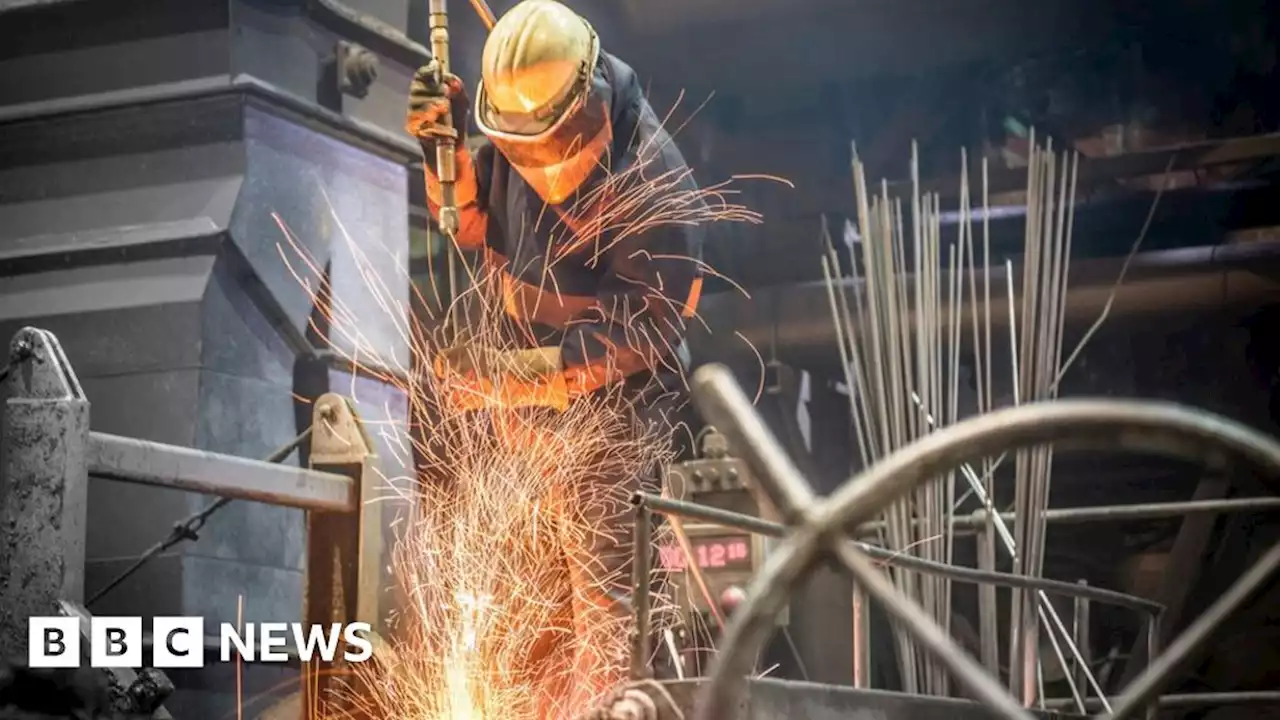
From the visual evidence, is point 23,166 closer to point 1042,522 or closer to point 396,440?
point 396,440

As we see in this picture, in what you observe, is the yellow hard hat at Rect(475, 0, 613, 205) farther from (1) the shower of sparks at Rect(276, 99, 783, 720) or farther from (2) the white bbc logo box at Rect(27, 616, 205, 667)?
(2) the white bbc logo box at Rect(27, 616, 205, 667)

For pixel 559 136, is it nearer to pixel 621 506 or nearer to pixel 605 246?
pixel 605 246

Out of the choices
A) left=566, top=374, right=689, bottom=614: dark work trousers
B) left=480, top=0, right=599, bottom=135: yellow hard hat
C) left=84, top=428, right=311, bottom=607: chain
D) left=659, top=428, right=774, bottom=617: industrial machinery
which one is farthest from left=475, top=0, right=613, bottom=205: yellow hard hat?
left=659, top=428, right=774, bottom=617: industrial machinery

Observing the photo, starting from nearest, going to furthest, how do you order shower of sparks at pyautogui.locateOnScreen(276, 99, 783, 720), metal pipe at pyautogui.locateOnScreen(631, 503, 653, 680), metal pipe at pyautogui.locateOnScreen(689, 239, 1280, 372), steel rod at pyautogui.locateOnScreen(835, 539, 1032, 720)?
1. steel rod at pyautogui.locateOnScreen(835, 539, 1032, 720)
2. metal pipe at pyautogui.locateOnScreen(631, 503, 653, 680)
3. shower of sparks at pyautogui.locateOnScreen(276, 99, 783, 720)
4. metal pipe at pyautogui.locateOnScreen(689, 239, 1280, 372)

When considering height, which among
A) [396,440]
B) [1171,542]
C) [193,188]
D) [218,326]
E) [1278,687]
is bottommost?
[1278,687]

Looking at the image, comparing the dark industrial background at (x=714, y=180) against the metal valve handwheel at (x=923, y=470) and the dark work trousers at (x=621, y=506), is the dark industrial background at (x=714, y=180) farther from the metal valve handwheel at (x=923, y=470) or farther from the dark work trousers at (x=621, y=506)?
the metal valve handwheel at (x=923, y=470)

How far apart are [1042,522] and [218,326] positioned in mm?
2438

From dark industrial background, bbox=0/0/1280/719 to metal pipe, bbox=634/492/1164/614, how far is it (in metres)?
1.15

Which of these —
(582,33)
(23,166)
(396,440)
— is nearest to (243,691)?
(396,440)

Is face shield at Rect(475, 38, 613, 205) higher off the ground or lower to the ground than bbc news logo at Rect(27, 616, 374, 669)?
higher

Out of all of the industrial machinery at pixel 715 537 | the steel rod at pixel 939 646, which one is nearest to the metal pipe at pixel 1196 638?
the steel rod at pixel 939 646

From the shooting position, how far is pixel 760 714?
2750mm

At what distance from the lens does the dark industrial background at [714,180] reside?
459 cm

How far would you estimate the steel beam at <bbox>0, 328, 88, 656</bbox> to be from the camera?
10.3ft
